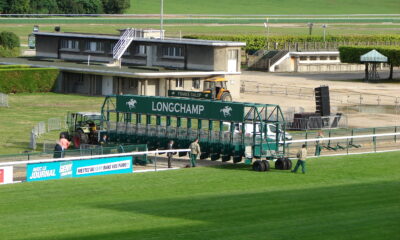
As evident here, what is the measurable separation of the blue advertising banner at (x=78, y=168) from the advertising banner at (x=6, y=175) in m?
0.69

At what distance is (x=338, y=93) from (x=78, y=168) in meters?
49.7

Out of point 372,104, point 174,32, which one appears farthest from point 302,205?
point 174,32

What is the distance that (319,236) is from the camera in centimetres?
2712

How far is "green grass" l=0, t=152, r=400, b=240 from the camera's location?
27688mm

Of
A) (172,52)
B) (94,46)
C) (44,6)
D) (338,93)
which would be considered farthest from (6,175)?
(44,6)

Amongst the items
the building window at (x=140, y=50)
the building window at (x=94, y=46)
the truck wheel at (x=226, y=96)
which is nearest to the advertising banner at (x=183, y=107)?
the truck wheel at (x=226, y=96)

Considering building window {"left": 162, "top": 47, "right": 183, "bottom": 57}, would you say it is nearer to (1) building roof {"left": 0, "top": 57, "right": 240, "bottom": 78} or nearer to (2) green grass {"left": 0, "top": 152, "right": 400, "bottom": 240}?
(1) building roof {"left": 0, "top": 57, "right": 240, "bottom": 78}

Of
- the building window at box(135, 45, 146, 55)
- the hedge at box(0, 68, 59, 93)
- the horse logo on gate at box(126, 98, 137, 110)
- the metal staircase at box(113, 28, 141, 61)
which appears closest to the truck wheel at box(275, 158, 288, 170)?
the horse logo on gate at box(126, 98, 137, 110)

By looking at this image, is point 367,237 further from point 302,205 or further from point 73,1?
point 73,1

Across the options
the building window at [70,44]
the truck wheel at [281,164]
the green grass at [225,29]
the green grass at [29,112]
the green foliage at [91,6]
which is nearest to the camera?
the truck wheel at [281,164]

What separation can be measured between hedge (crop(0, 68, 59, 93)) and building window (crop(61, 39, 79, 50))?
10550 mm

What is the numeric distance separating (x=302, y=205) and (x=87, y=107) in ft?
133

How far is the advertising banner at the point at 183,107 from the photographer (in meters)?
44.1

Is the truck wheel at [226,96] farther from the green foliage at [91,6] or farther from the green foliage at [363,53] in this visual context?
the green foliage at [91,6]
